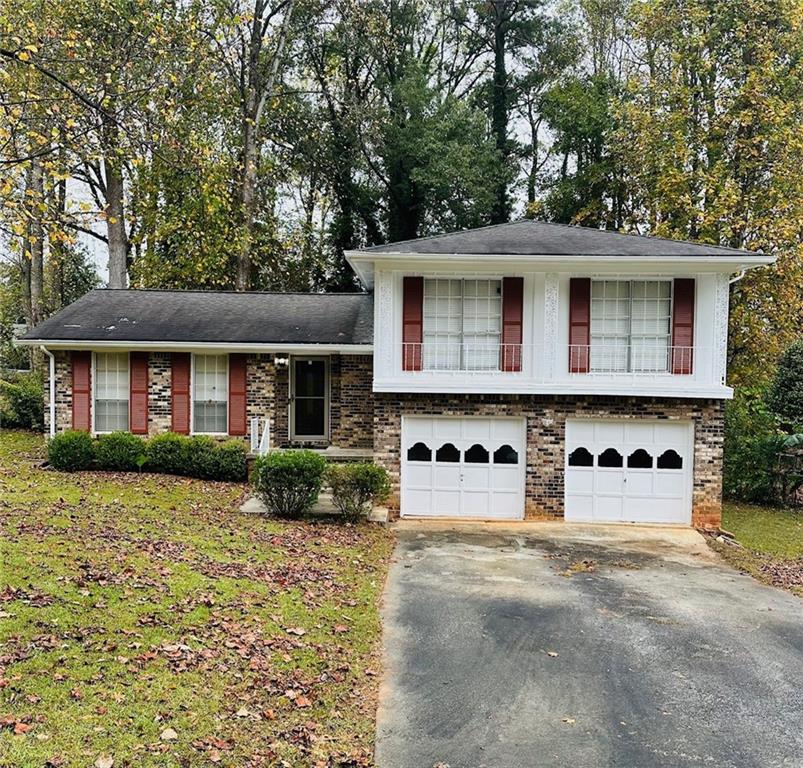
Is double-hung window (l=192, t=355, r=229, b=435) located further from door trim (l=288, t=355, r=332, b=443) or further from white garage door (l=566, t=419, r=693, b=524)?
white garage door (l=566, t=419, r=693, b=524)

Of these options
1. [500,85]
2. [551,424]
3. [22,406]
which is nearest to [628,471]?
[551,424]

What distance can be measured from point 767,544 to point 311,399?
10.6 metres

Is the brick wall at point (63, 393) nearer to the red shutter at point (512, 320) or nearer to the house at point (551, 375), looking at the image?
the house at point (551, 375)

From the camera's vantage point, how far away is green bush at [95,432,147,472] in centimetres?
1438

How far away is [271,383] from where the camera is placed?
1589 cm

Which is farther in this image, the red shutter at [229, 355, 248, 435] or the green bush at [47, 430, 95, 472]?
the red shutter at [229, 355, 248, 435]

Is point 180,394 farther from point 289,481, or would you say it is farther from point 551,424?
point 551,424

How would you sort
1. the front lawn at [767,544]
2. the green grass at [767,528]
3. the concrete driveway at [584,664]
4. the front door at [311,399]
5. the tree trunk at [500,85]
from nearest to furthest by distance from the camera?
1. the concrete driveway at [584,664]
2. the front lawn at [767,544]
3. the green grass at [767,528]
4. the front door at [311,399]
5. the tree trunk at [500,85]

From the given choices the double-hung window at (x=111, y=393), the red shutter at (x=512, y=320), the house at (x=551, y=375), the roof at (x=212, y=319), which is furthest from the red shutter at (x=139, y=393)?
the red shutter at (x=512, y=320)

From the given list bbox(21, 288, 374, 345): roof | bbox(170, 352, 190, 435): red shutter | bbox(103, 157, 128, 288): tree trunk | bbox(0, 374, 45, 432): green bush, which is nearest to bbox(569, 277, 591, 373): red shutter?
bbox(21, 288, 374, 345): roof

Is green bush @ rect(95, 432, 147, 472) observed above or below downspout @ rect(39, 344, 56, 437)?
below

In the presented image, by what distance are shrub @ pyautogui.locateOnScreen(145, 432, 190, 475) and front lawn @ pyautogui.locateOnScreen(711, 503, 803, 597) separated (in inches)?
437

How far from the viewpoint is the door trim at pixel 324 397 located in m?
16.2

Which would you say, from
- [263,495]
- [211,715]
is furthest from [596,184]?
[211,715]
